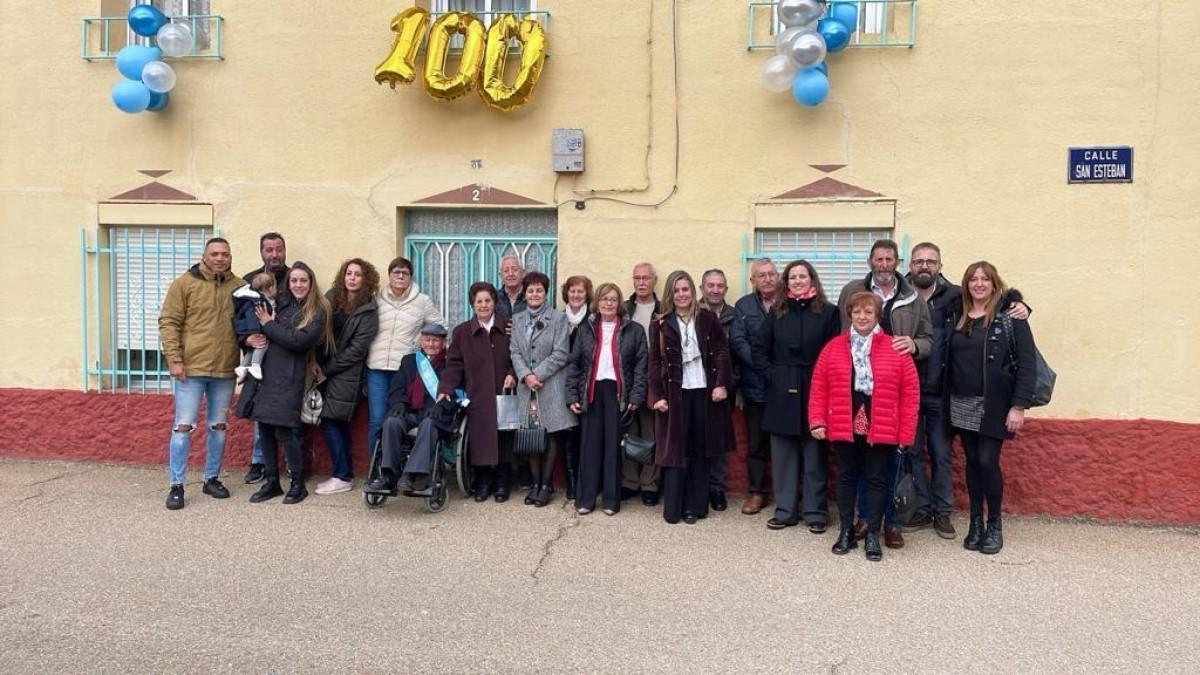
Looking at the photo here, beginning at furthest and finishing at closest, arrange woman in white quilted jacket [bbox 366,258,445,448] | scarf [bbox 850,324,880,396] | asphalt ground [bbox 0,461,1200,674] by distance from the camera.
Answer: woman in white quilted jacket [bbox 366,258,445,448], scarf [bbox 850,324,880,396], asphalt ground [bbox 0,461,1200,674]

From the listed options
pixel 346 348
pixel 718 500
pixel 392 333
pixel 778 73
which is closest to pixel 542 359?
pixel 392 333

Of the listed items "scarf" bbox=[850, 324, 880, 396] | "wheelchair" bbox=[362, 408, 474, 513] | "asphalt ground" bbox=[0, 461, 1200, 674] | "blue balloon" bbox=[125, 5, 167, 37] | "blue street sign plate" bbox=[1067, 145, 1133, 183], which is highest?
"blue balloon" bbox=[125, 5, 167, 37]

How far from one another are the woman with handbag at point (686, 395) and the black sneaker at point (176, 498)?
3175 millimetres

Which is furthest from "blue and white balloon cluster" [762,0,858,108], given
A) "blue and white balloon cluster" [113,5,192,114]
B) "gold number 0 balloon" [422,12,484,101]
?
"blue and white balloon cluster" [113,5,192,114]

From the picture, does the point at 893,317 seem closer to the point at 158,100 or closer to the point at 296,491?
the point at 296,491

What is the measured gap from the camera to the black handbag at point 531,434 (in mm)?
6066

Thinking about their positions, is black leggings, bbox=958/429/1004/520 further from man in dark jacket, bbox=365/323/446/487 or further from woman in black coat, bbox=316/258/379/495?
woman in black coat, bbox=316/258/379/495

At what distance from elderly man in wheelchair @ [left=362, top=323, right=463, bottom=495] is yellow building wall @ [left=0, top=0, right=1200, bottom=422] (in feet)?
3.65

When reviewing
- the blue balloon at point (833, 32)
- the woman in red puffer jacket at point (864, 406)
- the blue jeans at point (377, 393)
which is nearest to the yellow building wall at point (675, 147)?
the blue balloon at point (833, 32)

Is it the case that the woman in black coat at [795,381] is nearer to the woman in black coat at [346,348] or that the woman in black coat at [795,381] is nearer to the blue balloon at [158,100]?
the woman in black coat at [346,348]

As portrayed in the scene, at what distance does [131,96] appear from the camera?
21.9 feet

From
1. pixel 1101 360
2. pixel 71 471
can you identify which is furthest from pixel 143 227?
pixel 1101 360

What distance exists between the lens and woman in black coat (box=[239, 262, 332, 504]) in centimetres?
604

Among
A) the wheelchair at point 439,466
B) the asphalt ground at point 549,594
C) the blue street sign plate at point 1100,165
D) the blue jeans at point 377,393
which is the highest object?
the blue street sign plate at point 1100,165
